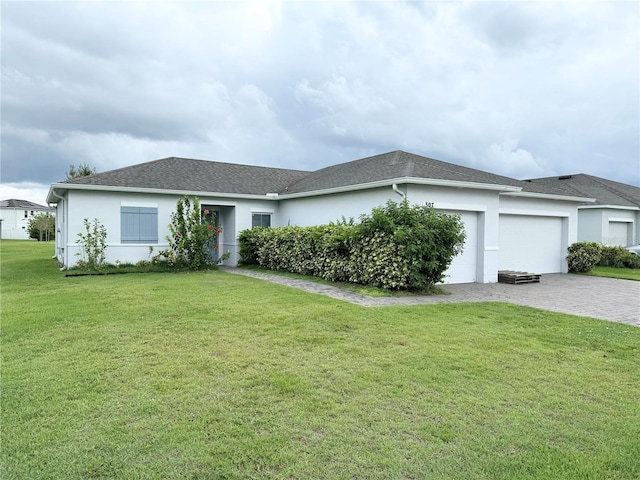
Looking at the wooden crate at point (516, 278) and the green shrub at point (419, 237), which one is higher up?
the green shrub at point (419, 237)

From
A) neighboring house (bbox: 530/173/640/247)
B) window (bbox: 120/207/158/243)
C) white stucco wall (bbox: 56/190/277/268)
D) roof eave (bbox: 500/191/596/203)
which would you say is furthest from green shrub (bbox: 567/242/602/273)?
window (bbox: 120/207/158/243)

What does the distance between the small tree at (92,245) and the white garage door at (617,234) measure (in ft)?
75.3

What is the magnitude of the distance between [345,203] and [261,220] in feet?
16.6

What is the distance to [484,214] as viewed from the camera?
12.9 meters

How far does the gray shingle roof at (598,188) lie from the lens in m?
20.9

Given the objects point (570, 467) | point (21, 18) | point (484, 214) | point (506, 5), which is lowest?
point (570, 467)

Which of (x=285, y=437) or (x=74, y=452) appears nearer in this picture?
(x=74, y=452)

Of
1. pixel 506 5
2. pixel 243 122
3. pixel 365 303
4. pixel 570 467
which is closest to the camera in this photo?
pixel 570 467

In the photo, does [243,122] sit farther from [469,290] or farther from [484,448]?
[484,448]

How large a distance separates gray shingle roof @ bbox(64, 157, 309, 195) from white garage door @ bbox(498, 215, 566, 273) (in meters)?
9.63

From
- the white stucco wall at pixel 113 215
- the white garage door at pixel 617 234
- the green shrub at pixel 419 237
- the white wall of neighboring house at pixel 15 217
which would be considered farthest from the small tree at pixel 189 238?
the white wall of neighboring house at pixel 15 217

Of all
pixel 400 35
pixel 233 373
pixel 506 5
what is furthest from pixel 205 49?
pixel 233 373

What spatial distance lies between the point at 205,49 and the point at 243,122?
526 cm

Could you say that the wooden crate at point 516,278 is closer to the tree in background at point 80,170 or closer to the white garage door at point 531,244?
the white garage door at point 531,244
